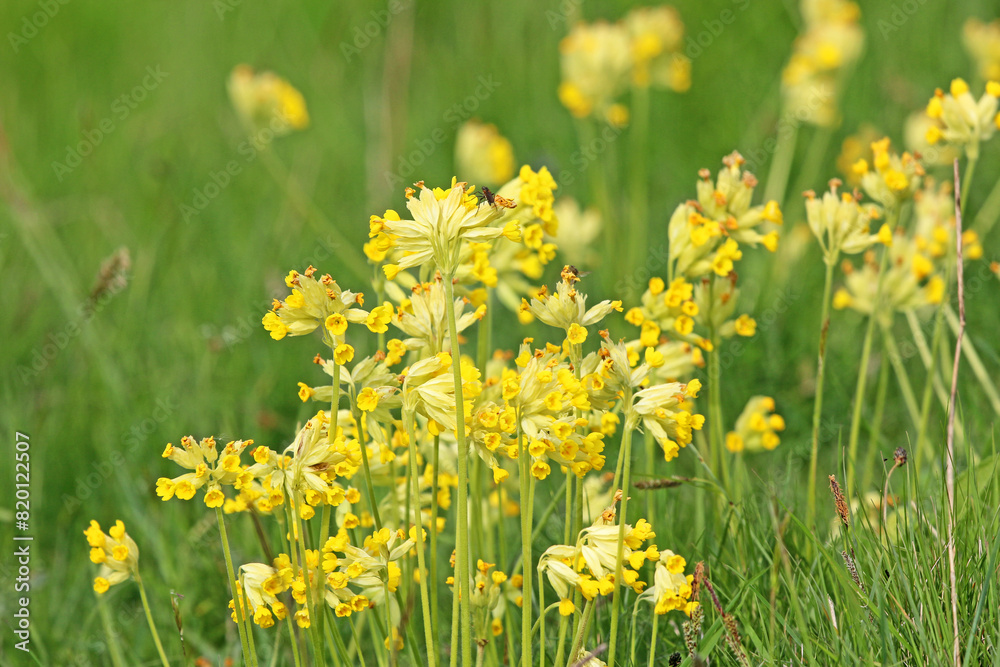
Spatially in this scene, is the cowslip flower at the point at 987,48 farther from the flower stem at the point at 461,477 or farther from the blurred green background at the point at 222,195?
the flower stem at the point at 461,477

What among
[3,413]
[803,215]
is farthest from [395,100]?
[3,413]

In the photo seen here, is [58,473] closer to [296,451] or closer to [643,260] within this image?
[296,451]

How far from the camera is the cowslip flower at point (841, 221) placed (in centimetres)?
207

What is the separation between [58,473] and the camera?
301 cm

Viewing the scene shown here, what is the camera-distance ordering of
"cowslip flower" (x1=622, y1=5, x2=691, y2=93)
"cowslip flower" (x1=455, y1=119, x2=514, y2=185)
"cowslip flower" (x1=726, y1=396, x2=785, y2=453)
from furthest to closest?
"cowslip flower" (x1=455, y1=119, x2=514, y2=185) → "cowslip flower" (x1=622, y1=5, x2=691, y2=93) → "cowslip flower" (x1=726, y1=396, x2=785, y2=453)

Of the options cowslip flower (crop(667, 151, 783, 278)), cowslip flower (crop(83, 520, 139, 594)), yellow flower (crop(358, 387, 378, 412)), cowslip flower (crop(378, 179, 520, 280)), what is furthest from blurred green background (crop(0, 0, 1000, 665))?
cowslip flower (crop(378, 179, 520, 280))

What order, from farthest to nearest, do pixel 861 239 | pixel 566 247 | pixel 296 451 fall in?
pixel 566 247, pixel 861 239, pixel 296 451

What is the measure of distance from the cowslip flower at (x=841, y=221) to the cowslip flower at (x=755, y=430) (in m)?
0.43

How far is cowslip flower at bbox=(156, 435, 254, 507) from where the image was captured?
58.7 inches

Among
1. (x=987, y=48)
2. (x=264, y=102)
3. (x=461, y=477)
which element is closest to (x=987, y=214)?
(x=987, y=48)

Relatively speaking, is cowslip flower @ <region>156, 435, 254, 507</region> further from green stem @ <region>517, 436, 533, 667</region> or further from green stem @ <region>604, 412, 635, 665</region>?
green stem @ <region>604, 412, 635, 665</region>

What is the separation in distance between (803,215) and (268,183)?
2.67 meters

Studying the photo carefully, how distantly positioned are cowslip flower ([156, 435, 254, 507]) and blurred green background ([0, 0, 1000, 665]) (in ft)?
2.21

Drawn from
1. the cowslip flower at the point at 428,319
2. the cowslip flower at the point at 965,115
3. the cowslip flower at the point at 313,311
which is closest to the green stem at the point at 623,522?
the cowslip flower at the point at 428,319
